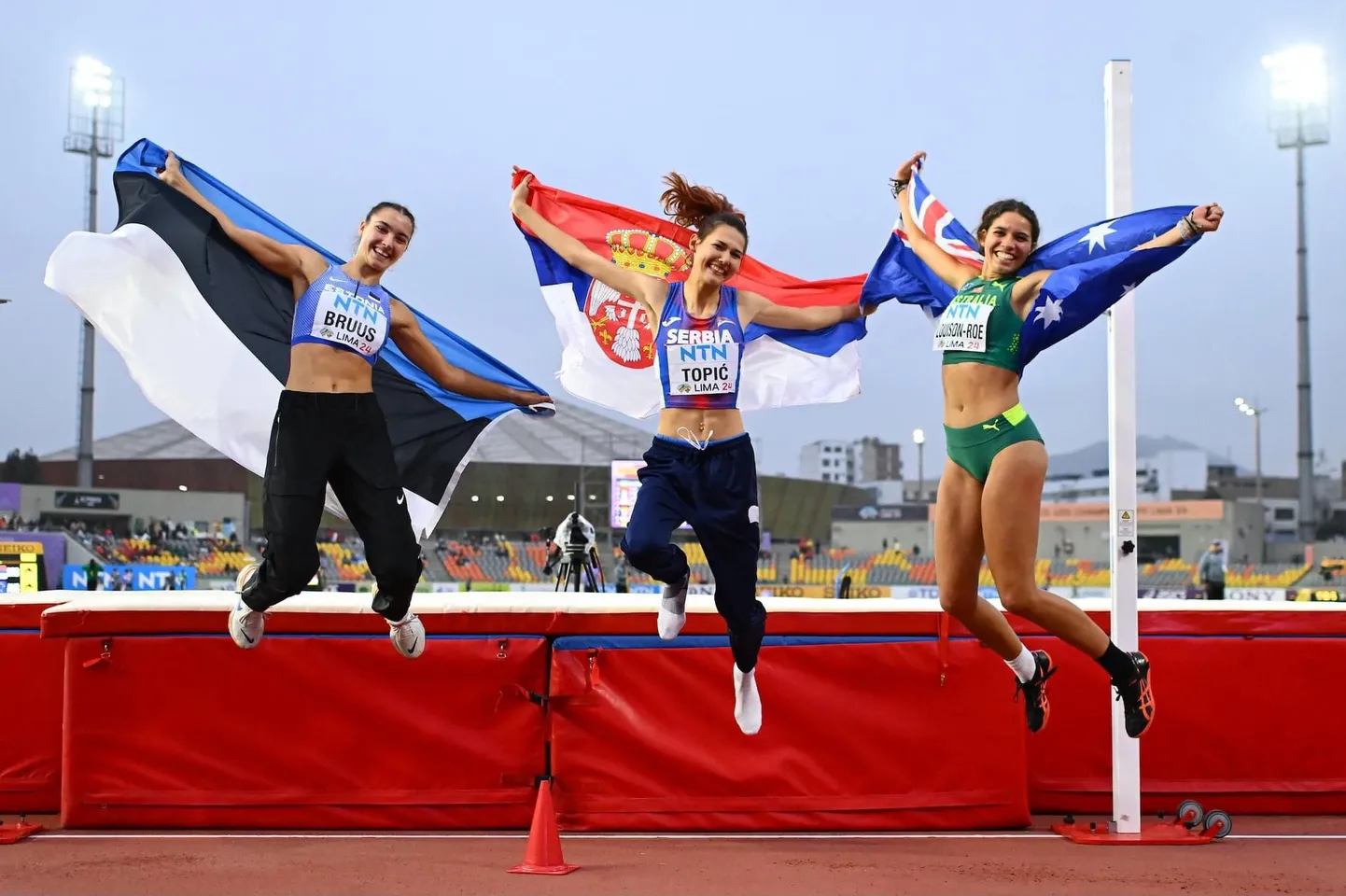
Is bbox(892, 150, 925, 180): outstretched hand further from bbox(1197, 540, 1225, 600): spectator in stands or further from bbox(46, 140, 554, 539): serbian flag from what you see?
bbox(1197, 540, 1225, 600): spectator in stands

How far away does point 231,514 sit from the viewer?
4166cm

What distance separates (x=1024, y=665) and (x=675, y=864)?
5.71ft

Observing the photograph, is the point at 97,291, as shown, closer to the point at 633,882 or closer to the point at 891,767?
the point at 633,882

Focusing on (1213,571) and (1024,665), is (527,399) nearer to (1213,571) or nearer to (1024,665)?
(1024,665)

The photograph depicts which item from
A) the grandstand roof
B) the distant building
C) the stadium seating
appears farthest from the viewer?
the distant building

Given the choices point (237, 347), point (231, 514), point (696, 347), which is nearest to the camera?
point (696, 347)

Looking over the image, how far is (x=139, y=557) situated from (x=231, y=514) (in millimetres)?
9190

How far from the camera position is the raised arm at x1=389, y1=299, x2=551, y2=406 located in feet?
17.5

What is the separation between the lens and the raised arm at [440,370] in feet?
17.5

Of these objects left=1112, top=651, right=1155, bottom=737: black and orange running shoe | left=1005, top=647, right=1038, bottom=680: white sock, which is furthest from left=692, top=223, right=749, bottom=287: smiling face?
left=1112, top=651, right=1155, bottom=737: black and orange running shoe

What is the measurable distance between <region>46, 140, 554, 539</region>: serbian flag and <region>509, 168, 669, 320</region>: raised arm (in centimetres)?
67

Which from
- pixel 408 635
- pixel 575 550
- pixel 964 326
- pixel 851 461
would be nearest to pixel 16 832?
pixel 408 635

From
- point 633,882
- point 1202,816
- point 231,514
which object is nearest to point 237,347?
point 633,882

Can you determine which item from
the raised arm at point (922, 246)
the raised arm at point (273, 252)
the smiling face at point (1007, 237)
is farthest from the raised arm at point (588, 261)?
the smiling face at point (1007, 237)
